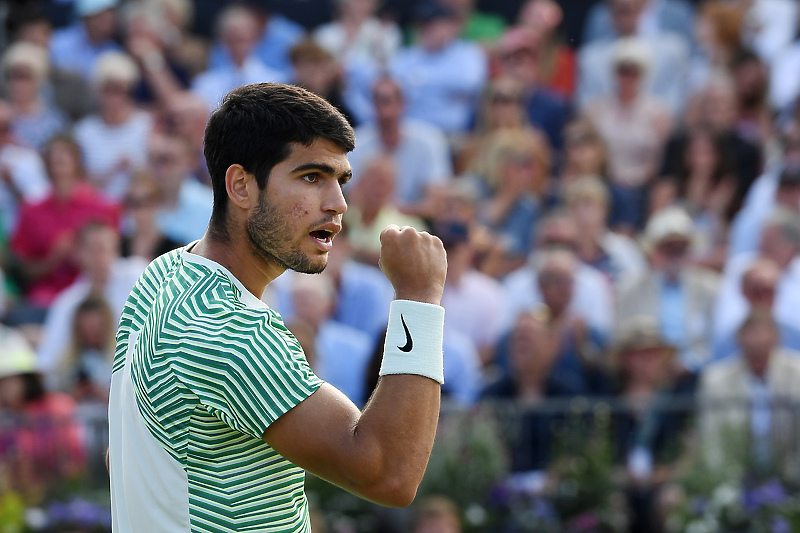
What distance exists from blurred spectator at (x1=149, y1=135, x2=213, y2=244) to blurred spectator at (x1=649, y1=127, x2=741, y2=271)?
390 centimetres

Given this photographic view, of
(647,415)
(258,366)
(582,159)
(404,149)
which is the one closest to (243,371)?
(258,366)

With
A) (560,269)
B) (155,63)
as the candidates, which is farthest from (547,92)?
(155,63)

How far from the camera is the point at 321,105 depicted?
9.06 feet

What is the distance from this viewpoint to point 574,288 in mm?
8914

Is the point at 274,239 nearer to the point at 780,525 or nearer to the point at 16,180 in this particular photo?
the point at 780,525

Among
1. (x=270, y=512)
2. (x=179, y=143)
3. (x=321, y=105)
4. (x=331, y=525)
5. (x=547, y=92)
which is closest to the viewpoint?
(x=270, y=512)

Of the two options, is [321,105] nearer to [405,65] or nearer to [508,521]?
[508,521]

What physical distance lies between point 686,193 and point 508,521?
4.07 m

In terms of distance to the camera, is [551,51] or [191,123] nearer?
[191,123]

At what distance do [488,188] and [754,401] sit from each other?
3.76 m

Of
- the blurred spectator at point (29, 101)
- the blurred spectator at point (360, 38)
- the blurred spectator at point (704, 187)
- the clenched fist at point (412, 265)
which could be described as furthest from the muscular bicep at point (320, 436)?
the blurred spectator at point (360, 38)

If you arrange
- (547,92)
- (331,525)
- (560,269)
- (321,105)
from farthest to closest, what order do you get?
1. (547,92)
2. (560,269)
3. (331,525)
4. (321,105)

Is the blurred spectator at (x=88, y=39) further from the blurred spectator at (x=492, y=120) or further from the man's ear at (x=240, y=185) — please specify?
the man's ear at (x=240, y=185)

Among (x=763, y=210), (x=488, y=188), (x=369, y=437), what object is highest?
(x=488, y=188)
